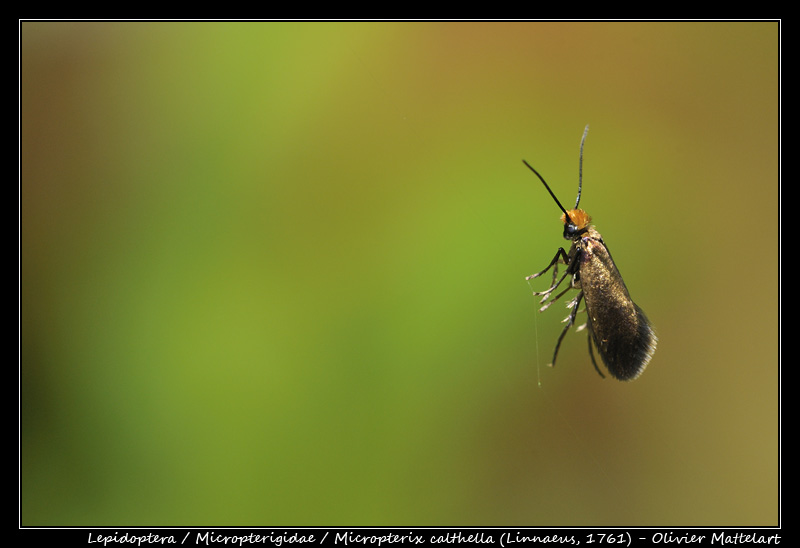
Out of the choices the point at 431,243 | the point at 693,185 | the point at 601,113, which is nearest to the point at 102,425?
the point at 431,243

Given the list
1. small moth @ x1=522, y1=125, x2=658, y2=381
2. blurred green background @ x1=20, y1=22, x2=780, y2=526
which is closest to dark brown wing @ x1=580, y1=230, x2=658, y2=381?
small moth @ x1=522, y1=125, x2=658, y2=381

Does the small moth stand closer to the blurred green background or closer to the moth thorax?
the moth thorax

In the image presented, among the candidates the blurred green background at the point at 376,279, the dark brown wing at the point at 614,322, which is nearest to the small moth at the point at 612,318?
the dark brown wing at the point at 614,322

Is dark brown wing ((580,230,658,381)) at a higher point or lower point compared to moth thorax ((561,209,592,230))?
lower

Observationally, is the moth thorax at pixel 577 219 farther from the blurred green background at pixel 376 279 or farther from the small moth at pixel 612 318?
the blurred green background at pixel 376 279

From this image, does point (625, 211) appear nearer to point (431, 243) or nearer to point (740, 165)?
point (740, 165)

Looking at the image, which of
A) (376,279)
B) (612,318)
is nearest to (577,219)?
(612,318)

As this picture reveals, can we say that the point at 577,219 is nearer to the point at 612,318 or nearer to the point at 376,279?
the point at 612,318

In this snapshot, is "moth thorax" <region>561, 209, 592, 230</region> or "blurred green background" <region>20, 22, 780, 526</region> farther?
"blurred green background" <region>20, 22, 780, 526</region>
